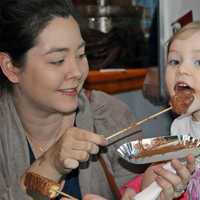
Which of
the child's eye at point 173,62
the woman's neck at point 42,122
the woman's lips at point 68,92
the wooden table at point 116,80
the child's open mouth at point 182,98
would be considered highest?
the child's eye at point 173,62

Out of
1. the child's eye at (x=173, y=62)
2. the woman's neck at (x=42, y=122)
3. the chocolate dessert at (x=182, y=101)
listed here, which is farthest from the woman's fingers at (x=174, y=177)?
the woman's neck at (x=42, y=122)

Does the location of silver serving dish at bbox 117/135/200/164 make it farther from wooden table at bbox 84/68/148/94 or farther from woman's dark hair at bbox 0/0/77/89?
wooden table at bbox 84/68/148/94

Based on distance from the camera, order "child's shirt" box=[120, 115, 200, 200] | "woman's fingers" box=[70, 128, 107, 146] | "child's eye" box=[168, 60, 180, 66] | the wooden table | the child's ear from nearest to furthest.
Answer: "woman's fingers" box=[70, 128, 107, 146]
"child's shirt" box=[120, 115, 200, 200]
"child's eye" box=[168, 60, 180, 66]
the child's ear
the wooden table

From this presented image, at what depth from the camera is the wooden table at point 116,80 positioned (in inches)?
93.0

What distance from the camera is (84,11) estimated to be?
2.71 metres

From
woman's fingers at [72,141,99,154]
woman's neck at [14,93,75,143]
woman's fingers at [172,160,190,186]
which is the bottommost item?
woman's neck at [14,93,75,143]

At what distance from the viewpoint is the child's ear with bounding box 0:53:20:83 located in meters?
1.59

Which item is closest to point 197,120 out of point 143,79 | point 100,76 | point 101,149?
point 101,149

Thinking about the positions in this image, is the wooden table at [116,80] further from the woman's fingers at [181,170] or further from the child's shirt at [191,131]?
the woman's fingers at [181,170]

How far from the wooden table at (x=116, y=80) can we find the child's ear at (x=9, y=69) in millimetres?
642

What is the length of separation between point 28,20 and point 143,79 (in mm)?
1381

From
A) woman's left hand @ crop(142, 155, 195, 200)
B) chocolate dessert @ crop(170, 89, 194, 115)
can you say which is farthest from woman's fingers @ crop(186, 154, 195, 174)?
chocolate dessert @ crop(170, 89, 194, 115)

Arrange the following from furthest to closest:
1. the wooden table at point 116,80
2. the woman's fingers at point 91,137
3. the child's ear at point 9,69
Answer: the wooden table at point 116,80, the child's ear at point 9,69, the woman's fingers at point 91,137

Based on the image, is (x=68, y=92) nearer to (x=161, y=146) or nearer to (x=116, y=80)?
(x=161, y=146)
